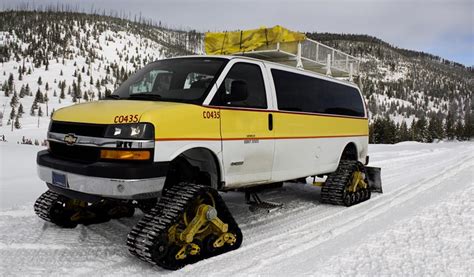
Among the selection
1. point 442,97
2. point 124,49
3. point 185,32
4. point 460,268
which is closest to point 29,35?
point 124,49

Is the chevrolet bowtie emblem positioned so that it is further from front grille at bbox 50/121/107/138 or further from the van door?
the van door

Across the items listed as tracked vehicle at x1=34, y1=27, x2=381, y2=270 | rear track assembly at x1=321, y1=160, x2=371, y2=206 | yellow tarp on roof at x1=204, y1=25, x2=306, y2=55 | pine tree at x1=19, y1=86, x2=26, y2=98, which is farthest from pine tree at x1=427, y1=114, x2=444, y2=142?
tracked vehicle at x1=34, y1=27, x2=381, y2=270

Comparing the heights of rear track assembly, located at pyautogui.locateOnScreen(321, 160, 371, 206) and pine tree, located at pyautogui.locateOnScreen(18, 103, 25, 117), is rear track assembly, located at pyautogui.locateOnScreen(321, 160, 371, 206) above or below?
below

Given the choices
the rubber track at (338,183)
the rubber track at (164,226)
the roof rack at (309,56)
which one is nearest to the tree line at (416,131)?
the roof rack at (309,56)

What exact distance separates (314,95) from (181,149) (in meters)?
3.33

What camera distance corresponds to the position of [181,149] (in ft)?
14.2

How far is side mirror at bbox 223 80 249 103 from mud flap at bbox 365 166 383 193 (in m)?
4.71

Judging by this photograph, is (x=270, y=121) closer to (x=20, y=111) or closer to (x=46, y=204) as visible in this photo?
(x=46, y=204)

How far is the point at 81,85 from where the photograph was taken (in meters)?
61.4

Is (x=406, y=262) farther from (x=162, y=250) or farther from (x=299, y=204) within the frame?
(x=299, y=204)

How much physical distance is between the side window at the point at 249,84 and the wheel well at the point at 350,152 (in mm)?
3382

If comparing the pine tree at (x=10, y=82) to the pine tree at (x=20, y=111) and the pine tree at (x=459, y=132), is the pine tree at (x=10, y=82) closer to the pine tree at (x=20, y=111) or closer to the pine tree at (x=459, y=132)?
the pine tree at (x=20, y=111)

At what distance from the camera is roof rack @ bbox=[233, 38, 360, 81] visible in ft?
24.2

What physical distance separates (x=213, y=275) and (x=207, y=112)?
5.81 ft
